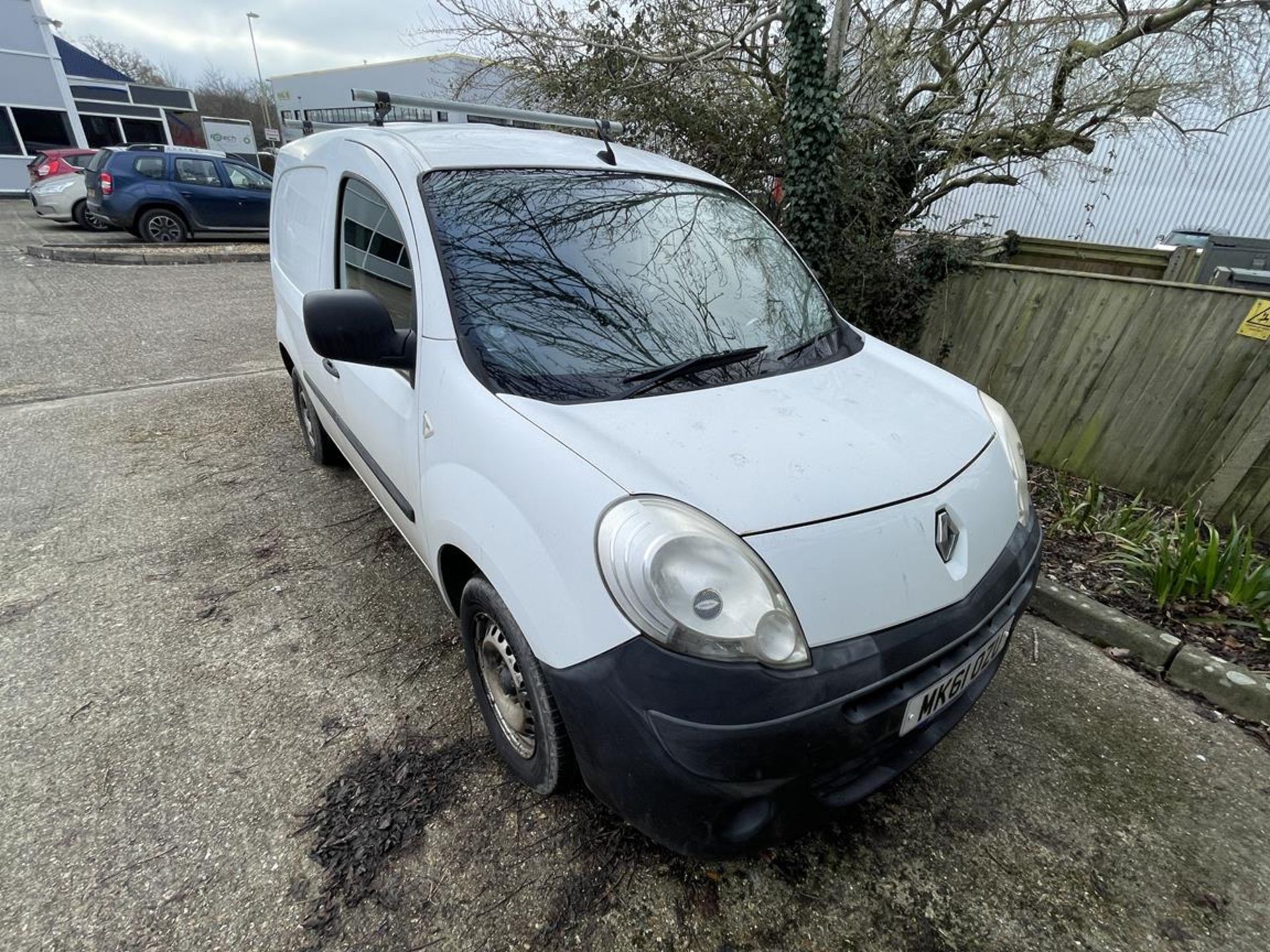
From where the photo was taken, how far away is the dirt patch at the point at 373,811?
157 centimetres

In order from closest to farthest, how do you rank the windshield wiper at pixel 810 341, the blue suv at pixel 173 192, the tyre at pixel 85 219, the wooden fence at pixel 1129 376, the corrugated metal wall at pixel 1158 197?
1. the windshield wiper at pixel 810 341
2. the wooden fence at pixel 1129 376
3. the blue suv at pixel 173 192
4. the tyre at pixel 85 219
5. the corrugated metal wall at pixel 1158 197

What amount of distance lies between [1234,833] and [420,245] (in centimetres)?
311

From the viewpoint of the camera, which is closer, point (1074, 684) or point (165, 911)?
point (165, 911)

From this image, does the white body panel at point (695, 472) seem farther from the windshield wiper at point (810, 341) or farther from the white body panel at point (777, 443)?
the windshield wiper at point (810, 341)

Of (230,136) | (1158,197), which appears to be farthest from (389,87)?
(1158,197)

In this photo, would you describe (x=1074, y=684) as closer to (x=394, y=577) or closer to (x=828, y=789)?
(x=828, y=789)

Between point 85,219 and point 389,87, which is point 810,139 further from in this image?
point 389,87

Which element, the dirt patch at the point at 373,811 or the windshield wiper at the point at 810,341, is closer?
the dirt patch at the point at 373,811

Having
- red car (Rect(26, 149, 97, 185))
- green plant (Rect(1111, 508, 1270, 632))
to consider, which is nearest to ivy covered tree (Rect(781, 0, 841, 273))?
green plant (Rect(1111, 508, 1270, 632))

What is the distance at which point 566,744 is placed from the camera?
1589mm

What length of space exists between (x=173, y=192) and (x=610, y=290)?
12659 millimetres

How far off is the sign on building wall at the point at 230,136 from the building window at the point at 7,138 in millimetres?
8112

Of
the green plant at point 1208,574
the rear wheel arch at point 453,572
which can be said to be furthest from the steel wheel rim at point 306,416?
the green plant at point 1208,574

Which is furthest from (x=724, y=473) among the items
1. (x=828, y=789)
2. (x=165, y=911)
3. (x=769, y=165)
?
(x=769, y=165)
